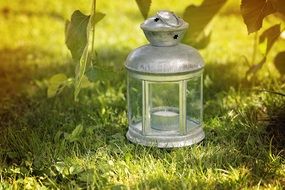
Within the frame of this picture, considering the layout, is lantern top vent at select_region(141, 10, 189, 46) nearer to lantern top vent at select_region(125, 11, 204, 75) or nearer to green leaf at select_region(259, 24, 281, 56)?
lantern top vent at select_region(125, 11, 204, 75)

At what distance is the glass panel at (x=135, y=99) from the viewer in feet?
6.78

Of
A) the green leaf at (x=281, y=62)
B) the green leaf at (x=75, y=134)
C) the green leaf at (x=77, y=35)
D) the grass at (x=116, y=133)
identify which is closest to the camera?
the grass at (x=116, y=133)

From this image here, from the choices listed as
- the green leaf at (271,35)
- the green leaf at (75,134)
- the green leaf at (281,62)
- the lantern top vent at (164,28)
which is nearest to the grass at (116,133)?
the green leaf at (75,134)

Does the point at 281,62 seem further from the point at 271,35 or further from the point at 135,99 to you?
the point at 135,99

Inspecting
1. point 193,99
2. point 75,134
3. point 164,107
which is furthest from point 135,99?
point 75,134

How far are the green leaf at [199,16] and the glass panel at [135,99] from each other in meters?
0.30

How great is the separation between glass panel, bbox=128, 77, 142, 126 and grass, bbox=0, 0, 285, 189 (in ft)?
0.19

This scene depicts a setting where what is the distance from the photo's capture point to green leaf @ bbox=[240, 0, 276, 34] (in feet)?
5.72

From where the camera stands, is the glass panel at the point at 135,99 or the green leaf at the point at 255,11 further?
the glass panel at the point at 135,99

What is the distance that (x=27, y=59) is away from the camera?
3.07 m

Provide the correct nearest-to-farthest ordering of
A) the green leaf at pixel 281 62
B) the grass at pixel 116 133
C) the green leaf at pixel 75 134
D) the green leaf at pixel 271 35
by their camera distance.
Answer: the grass at pixel 116 133 < the green leaf at pixel 75 134 < the green leaf at pixel 271 35 < the green leaf at pixel 281 62

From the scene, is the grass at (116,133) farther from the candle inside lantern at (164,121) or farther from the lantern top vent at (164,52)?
the lantern top vent at (164,52)

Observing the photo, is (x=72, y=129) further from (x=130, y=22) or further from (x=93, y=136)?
(x=130, y=22)

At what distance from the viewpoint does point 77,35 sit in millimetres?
1796
